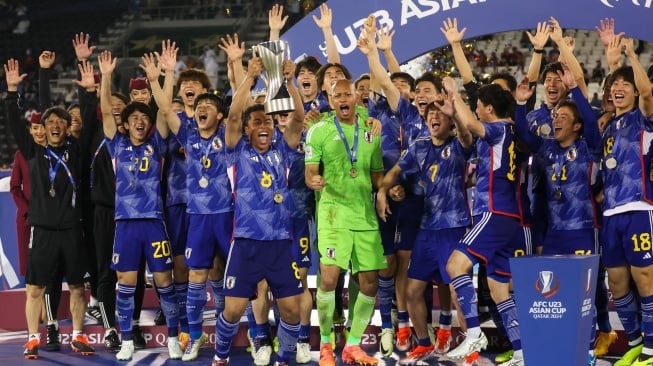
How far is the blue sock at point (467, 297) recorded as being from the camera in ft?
24.5

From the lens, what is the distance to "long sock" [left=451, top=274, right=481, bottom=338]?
748 cm

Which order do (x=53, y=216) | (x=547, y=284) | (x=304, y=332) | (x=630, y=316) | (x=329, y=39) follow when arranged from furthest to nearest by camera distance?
(x=329, y=39), (x=53, y=216), (x=304, y=332), (x=630, y=316), (x=547, y=284)

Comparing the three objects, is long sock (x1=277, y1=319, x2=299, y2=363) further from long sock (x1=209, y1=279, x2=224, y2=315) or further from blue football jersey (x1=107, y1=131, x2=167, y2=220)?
blue football jersey (x1=107, y1=131, x2=167, y2=220)

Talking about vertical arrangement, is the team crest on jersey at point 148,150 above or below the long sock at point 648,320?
above

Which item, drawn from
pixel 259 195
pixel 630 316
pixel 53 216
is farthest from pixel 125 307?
pixel 630 316

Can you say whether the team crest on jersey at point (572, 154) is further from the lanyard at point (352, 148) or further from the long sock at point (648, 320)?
the lanyard at point (352, 148)

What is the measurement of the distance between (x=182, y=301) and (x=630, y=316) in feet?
11.5

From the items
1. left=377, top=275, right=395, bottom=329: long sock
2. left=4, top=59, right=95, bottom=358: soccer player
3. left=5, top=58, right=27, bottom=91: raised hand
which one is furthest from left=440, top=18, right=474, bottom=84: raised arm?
left=5, top=58, right=27, bottom=91: raised hand

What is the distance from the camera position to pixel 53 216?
875cm

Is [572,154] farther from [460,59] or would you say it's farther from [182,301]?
[182,301]

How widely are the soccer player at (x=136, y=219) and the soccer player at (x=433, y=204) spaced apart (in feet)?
5.83

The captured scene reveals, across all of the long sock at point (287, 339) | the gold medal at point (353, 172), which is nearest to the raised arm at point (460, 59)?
the gold medal at point (353, 172)

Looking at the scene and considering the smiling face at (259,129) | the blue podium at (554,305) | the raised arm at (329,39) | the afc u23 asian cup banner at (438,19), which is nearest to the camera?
the blue podium at (554,305)

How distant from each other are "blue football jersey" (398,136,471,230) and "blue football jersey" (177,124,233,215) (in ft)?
4.49
